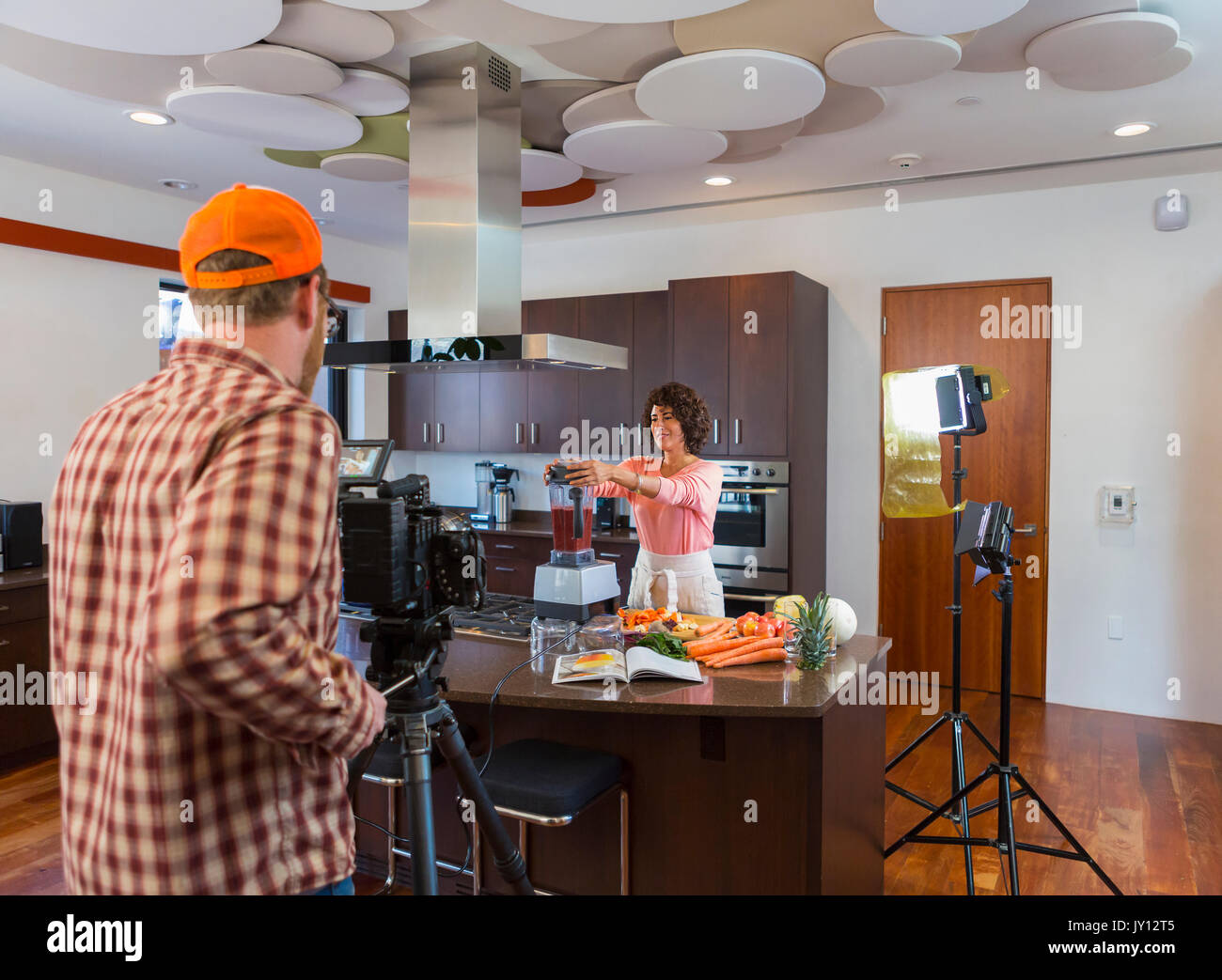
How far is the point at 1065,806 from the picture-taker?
3.37m

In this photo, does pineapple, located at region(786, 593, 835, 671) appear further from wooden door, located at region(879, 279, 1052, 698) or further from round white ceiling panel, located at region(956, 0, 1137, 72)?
wooden door, located at region(879, 279, 1052, 698)

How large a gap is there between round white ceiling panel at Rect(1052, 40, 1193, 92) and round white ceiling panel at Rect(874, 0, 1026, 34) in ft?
2.66

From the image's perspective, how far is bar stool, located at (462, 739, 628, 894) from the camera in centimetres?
201

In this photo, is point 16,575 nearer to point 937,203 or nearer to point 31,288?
point 31,288

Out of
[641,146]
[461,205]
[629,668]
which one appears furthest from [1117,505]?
[461,205]

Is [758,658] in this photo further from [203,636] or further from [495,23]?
[495,23]

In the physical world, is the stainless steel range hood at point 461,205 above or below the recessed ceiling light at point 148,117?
below

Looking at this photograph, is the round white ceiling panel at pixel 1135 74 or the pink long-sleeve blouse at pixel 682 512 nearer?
the round white ceiling panel at pixel 1135 74

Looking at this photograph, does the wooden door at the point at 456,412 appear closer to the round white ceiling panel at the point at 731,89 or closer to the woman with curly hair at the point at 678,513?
the woman with curly hair at the point at 678,513

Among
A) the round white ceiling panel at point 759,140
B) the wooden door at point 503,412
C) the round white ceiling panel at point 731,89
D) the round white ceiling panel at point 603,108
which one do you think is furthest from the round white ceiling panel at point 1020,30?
the wooden door at point 503,412

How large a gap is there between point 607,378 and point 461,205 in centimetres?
247

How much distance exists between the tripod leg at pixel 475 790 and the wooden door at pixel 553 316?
4.12m

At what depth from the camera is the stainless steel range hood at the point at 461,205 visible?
2895mm
